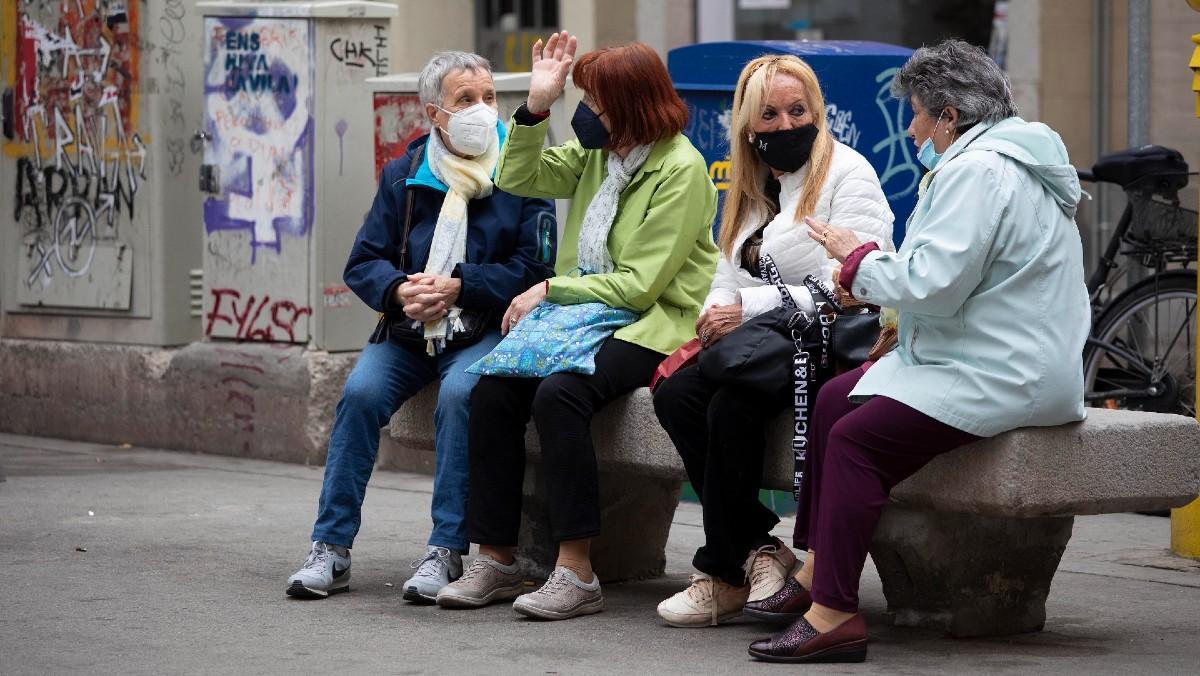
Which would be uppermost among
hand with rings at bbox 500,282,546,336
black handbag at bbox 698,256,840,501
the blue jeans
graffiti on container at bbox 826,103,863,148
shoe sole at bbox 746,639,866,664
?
graffiti on container at bbox 826,103,863,148

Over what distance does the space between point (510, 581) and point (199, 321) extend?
159 inches

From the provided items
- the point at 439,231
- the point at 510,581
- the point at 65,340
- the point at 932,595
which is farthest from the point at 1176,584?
the point at 65,340

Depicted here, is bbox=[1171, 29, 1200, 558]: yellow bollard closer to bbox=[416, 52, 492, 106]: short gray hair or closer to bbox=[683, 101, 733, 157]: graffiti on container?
bbox=[683, 101, 733, 157]: graffiti on container

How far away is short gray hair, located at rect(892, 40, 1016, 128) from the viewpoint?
15.0 ft

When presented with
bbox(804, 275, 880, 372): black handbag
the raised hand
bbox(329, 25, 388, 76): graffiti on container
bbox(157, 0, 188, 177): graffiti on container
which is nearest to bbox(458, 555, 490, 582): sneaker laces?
bbox(804, 275, 880, 372): black handbag

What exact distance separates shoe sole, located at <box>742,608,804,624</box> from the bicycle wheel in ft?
7.98

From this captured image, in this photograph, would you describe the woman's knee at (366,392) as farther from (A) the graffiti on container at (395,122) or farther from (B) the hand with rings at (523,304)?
(A) the graffiti on container at (395,122)

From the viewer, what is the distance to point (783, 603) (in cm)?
492

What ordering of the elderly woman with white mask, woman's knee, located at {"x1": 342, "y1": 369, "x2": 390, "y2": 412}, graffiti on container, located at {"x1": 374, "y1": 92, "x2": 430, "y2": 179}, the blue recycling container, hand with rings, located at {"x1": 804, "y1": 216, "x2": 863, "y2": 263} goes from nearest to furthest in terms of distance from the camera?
hand with rings, located at {"x1": 804, "y1": 216, "x2": 863, "y2": 263} < the elderly woman with white mask < woman's knee, located at {"x1": 342, "y1": 369, "x2": 390, "y2": 412} < the blue recycling container < graffiti on container, located at {"x1": 374, "y1": 92, "x2": 430, "y2": 179}

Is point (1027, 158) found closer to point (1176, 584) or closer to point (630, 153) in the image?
point (630, 153)

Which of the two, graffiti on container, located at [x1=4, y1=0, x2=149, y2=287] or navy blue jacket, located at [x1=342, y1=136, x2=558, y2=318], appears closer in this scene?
navy blue jacket, located at [x1=342, y1=136, x2=558, y2=318]

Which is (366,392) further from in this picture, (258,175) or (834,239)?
(258,175)

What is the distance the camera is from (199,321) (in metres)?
9.04

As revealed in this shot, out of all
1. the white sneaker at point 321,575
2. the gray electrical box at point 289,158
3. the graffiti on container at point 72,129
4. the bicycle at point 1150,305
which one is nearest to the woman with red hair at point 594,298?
the white sneaker at point 321,575
